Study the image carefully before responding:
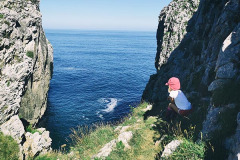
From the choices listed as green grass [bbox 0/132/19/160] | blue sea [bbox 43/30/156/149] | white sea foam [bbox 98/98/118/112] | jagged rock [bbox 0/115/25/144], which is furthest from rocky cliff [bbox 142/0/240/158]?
white sea foam [bbox 98/98/118/112]

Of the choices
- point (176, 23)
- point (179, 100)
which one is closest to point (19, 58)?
point (179, 100)

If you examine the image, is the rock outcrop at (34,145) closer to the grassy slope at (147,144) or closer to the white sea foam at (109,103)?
the grassy slope at (147,144)

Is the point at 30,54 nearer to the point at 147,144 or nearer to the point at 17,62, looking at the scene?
the point at 17,62

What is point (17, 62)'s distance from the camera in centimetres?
2142

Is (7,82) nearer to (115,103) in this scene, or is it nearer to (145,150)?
(145,150)

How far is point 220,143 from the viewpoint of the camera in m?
6.23

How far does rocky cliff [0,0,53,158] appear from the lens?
1944 centimetres

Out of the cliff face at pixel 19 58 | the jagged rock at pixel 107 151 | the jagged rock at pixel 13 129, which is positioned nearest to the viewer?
the jagged rock at pixel 107 151

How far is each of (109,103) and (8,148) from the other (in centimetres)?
2925

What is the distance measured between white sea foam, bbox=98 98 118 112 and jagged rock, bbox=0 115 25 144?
22.5m

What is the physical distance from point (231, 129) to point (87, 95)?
44841 mm

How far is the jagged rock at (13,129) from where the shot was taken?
18.5 meters

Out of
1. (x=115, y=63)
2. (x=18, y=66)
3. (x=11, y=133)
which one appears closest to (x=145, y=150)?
(x=11, y=133)

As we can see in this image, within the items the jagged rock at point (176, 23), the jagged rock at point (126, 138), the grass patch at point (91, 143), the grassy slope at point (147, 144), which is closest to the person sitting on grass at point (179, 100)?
the grassy slope at point (147, 144)
